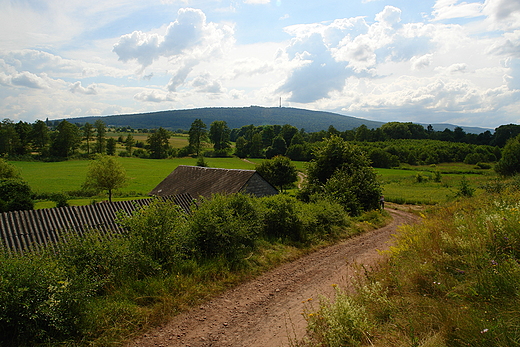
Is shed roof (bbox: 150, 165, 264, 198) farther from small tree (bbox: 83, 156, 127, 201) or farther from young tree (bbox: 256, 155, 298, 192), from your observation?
young tree (bbox: 256, 155, 298, 192)

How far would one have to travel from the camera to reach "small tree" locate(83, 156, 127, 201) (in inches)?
1393

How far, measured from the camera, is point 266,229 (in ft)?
33.7

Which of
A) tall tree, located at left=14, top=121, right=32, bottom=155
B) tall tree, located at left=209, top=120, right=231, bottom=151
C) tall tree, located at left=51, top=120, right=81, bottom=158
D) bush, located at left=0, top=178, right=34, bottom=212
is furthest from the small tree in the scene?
tall tree, located at left=209, top=120, right=231, bottom=151

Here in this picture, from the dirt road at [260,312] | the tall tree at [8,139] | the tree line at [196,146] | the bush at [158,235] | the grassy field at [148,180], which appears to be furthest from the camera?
the tree line at [196,146]

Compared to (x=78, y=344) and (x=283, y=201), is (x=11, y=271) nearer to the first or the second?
(x=78, y=344)

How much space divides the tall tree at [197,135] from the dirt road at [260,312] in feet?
298

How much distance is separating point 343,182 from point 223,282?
12.4 metres

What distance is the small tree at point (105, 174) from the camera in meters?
35.4

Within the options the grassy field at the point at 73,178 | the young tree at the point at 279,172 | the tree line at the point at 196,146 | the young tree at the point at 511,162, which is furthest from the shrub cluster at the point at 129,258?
the tree line at the point at 196,146

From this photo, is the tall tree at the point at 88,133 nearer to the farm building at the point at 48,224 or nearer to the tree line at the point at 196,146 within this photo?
the tree line at the point at 196,146

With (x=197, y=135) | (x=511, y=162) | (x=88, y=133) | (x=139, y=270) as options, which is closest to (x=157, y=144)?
(x=197, y=135)

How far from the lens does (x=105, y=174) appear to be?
3547 cm

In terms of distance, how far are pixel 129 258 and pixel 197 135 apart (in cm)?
9253

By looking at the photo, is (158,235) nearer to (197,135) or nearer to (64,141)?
(64,141)
